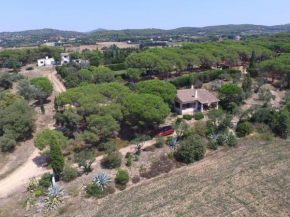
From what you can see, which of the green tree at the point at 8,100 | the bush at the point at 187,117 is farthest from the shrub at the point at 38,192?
the bush at the point at 187,117

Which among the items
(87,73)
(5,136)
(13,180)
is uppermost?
(87,73)

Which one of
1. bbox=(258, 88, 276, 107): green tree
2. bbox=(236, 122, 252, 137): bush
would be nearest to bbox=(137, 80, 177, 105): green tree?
bbox=(236, 122, 252, 137): bush

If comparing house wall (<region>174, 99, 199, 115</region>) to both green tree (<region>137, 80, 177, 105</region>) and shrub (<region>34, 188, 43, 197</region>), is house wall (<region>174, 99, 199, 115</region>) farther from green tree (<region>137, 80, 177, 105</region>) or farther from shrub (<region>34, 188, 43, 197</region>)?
shrub (<region>34, 188, 43, 197</region>)

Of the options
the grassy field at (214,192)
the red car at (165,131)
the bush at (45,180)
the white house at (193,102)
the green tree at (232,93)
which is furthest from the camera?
the green tree at (232,93)

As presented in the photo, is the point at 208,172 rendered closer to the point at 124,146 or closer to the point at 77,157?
the point at 124,146

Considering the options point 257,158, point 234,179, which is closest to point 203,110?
point 257,158

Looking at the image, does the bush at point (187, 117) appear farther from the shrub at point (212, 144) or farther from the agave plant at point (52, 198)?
the agave plant at point (52, 198)
